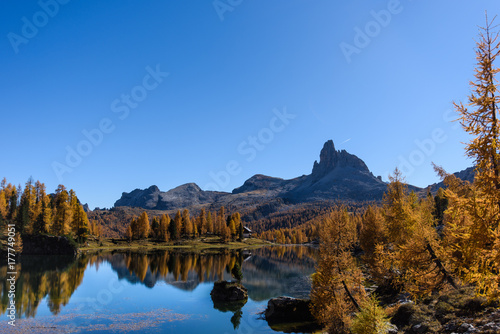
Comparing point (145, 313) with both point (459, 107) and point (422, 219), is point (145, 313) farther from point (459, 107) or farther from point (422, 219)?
point (459, 107)

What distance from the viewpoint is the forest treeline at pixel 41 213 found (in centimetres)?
10569

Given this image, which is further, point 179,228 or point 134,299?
point 179,228

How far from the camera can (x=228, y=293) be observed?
155 ft

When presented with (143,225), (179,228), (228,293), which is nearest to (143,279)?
(228,293)

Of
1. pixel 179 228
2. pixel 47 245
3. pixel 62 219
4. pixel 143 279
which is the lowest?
pixel 143 279

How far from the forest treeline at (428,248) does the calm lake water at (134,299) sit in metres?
11.7

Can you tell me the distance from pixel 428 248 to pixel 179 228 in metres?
142

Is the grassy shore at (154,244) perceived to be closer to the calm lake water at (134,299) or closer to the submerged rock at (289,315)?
the calm lake water at (134,299)

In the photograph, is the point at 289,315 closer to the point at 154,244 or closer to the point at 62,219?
the point at 62,219

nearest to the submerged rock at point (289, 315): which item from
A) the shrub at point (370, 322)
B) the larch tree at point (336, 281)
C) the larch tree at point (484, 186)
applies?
the larch tree at point (336, 281)

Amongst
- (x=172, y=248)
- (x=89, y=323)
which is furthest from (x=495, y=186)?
(x=172, y=248)

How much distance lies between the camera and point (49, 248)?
100 metres

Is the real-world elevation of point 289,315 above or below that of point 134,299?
above

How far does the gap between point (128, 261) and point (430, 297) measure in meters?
85.0
